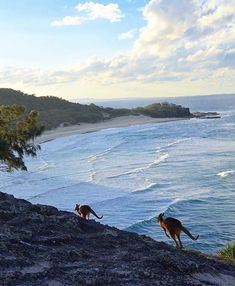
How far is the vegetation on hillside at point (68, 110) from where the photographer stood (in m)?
107

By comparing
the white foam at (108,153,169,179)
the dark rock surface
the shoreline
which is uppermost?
the dark rock surface

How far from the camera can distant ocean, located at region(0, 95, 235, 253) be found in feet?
75.9

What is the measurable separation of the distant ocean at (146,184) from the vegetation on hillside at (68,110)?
47054 millimetres

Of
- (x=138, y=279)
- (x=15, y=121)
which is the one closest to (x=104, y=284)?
(x=138, y=279)

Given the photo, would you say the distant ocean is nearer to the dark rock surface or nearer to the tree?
the tree

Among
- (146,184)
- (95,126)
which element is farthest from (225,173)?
(95,126)

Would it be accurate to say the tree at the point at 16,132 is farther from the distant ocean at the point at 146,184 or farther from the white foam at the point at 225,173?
the white foam at the point at 225,173

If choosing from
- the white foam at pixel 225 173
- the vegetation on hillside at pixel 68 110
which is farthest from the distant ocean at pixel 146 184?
the vegetation on hillside at pixel 68 110

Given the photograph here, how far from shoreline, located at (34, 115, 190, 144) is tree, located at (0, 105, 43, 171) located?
165ft

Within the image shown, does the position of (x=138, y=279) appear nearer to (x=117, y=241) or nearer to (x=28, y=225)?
(x=117, y=241)

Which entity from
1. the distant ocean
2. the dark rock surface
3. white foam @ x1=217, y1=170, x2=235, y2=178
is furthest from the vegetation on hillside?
the dark rock surface

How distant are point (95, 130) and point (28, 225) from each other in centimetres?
8033

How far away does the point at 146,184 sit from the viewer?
1330 inches

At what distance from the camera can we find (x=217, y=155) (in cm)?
4662
